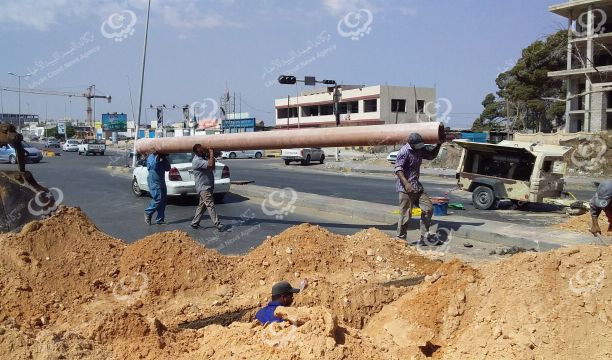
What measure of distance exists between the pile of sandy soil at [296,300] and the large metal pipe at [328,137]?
1.64m

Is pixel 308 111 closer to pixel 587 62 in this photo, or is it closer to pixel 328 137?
pixel 587 62

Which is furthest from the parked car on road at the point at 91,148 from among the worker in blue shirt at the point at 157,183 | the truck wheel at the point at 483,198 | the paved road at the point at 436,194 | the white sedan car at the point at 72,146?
the truck wheel at the point at 483,198

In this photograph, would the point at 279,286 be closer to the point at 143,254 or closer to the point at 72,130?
the point at 143,254

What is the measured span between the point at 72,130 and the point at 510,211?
125 meters

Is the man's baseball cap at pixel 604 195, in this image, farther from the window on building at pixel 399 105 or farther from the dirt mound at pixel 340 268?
the window on building at pixel 399 105

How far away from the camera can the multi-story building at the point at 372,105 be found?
223 ft

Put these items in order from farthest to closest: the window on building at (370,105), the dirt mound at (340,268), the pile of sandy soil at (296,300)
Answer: the window on building at (370,105)
the dirt mound at (340,268)
the pile of sandy soil at (296,300)

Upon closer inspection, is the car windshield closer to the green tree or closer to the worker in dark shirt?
the worker in dark shirt

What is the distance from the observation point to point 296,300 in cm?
586

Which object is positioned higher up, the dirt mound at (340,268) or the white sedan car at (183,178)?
the white sedan car at (183,178)

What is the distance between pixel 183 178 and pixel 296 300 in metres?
9.19

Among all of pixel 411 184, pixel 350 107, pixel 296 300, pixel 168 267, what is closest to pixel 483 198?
pixel 411 184

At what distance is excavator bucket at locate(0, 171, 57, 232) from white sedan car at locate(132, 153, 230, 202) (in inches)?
266

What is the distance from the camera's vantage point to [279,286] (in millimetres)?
4812
